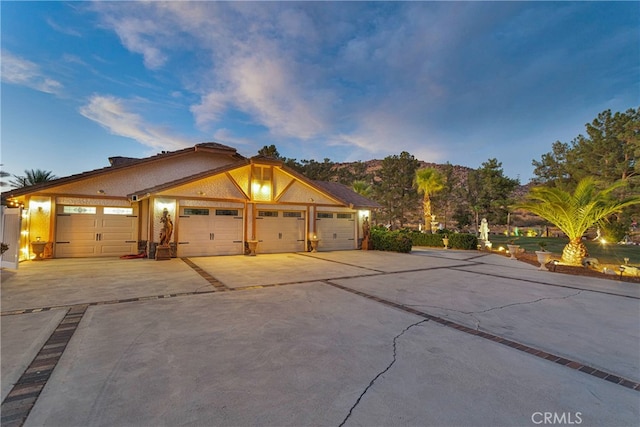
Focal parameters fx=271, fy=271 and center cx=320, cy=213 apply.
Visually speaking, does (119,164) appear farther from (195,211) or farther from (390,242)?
(390,242)

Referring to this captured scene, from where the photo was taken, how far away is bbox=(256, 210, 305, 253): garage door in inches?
558

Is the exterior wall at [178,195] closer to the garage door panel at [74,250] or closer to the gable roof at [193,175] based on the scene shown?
the gable roof at [193,175]

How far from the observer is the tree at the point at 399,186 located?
33875mm

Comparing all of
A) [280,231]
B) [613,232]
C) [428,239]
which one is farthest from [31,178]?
[613,232]

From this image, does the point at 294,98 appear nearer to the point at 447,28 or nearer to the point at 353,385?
the point at 447,28

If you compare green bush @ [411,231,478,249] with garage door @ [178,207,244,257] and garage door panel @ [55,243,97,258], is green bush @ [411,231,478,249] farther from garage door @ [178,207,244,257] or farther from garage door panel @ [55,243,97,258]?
garage door panel @ [55,243,97,258]

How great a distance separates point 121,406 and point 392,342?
299cm

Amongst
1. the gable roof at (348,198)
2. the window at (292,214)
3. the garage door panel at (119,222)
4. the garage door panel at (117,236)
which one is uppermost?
the gable roof at (348,198)

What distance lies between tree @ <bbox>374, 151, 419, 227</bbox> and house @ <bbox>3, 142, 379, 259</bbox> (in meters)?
19.6

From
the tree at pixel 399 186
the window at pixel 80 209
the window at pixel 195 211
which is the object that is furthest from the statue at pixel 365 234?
the tree at pixel 399 186

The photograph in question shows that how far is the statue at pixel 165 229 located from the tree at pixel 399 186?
2691cm

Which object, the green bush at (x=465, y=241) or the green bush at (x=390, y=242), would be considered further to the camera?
the green bush at (x=465, y=241)

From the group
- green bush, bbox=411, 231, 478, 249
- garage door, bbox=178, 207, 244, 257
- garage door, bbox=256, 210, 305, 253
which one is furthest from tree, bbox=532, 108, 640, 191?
garage door, bbox=178, 207, 244, 257

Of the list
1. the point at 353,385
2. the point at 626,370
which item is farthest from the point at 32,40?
the point at 626,370
